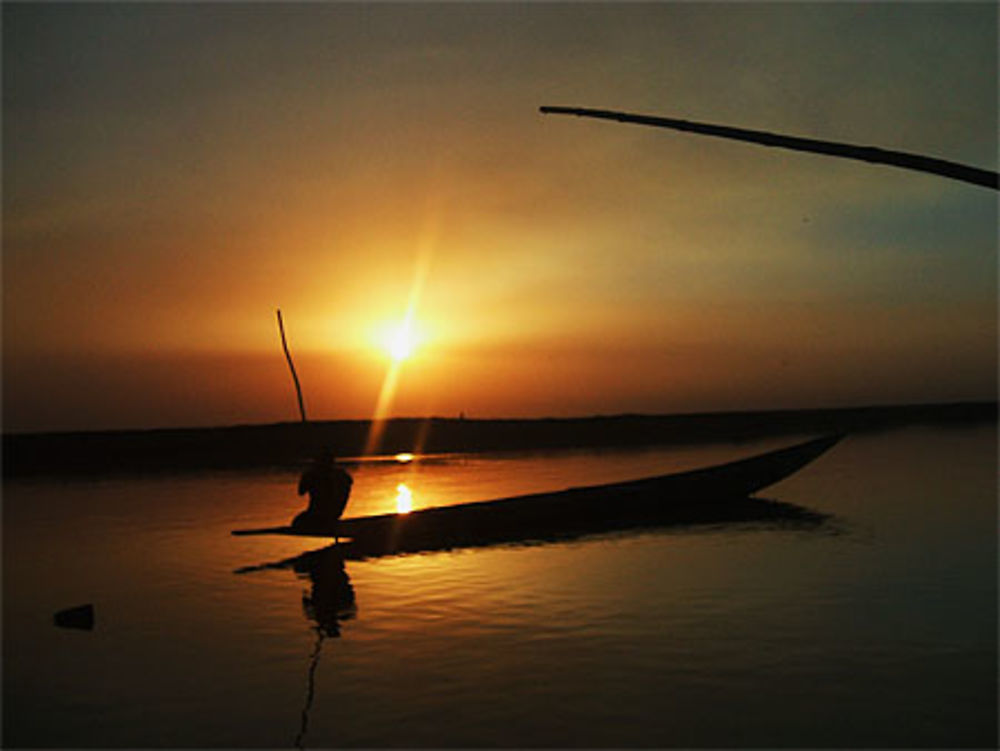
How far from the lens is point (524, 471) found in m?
35.9

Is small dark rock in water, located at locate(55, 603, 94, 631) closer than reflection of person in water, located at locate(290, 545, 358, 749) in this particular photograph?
No

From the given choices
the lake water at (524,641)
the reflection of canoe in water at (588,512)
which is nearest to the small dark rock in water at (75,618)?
the lake water at (524,641)

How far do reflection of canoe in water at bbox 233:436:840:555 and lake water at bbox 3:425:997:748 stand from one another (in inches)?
30.3

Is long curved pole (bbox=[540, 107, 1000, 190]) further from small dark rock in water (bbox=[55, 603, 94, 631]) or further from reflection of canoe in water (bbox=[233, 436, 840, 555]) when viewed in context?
reflection of canoe in water (bbox=[233, 436, 840, 555])

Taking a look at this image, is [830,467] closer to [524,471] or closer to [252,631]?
[524,471]

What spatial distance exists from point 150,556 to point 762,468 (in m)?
12.5

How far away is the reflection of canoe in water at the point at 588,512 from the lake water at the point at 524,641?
770 millimetres

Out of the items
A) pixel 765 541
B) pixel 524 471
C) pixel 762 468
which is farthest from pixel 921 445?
pixel 765 541

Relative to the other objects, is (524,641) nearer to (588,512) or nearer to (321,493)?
(321,493)

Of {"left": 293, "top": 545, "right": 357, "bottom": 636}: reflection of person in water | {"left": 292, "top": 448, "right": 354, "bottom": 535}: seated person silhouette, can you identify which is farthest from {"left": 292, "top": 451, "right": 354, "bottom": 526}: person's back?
{"left": 293, "top": 545, "right": 357, "bottom": 636}: reflection of person in water

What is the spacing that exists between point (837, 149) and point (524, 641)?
6.95m

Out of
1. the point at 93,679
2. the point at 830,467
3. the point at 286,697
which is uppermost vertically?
the point at 830,467

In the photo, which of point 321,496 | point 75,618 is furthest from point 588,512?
point 75,618

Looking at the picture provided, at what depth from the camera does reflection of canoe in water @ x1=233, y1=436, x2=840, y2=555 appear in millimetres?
15062
